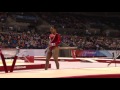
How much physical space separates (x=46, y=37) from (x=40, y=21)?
397 cm

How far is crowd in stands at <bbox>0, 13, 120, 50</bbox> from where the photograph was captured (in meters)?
23.9

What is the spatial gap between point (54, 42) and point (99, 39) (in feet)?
64.9

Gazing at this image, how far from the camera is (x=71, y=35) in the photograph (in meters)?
28.5

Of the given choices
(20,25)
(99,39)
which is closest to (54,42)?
(20,25)

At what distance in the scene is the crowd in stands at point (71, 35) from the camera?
2386cm

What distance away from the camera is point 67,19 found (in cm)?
3216
